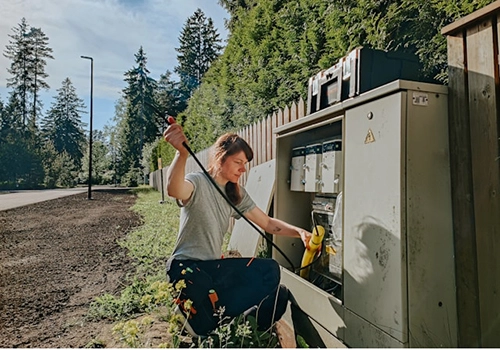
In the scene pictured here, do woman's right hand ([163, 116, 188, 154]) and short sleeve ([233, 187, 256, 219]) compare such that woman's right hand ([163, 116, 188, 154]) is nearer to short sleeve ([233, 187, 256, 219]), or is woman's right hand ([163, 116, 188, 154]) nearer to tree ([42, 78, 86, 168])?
short sleeve ([233, 187, 256, 219])

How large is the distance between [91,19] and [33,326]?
7.59ft

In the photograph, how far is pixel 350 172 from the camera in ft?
4.79

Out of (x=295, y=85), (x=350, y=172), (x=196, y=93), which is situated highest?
(x=196, y=93)

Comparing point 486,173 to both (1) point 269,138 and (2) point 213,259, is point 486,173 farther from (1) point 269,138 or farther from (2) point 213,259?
(1) point 269,138

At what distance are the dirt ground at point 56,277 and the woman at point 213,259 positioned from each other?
0.88 metres

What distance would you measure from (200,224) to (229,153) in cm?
43

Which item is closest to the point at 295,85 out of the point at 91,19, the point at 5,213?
the point at 91,19

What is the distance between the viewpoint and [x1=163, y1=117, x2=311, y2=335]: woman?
1592mm

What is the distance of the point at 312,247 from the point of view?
185 centimetres

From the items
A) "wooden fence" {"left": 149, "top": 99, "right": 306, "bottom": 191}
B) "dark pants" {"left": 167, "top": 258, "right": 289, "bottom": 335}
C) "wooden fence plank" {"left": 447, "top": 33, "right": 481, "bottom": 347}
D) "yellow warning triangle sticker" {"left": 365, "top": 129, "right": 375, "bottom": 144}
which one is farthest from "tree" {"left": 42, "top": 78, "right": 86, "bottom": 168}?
"wooden fence plank" {"left": 447, "top": 33, "right": 481, "bottom": 347}

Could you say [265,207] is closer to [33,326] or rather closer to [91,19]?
[33,326]

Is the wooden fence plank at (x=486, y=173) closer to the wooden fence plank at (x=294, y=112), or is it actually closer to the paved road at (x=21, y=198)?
the wooden fence plank at (x=294, y=112)

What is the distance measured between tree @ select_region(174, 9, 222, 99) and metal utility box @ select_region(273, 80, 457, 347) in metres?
4.87

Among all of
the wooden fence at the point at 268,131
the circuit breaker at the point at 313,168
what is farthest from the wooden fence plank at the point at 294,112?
the circuit breaker at the point at 313,168
